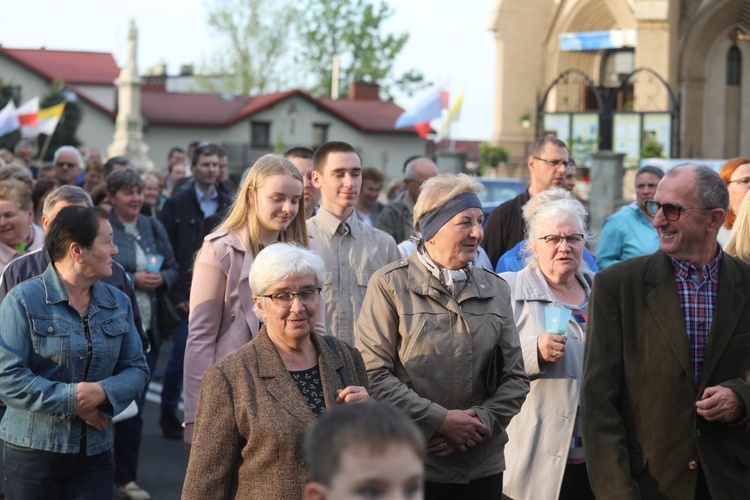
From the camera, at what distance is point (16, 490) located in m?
5.39

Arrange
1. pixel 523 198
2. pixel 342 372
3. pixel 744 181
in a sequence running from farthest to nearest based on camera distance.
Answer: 1. pixel 523 198
2. pixel 744 181
3. pixel 342 372

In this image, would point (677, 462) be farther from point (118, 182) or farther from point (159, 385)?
point (159, 385)

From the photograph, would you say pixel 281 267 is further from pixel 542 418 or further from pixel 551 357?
pixel 542 418

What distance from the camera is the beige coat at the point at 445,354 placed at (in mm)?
5293

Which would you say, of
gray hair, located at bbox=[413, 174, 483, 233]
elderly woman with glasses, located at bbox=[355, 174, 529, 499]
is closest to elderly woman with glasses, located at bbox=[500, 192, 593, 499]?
elderly woman with glasses, located at bbox=[355, 174, 529, 499]

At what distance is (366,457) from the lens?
2719mm

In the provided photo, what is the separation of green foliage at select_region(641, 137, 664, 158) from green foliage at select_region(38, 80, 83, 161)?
3158cm

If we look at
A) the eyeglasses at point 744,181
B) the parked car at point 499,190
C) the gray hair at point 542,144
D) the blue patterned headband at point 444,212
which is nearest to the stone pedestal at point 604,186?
the parked car at point 499,190

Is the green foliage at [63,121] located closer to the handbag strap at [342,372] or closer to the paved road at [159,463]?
the paved road at [159,463]

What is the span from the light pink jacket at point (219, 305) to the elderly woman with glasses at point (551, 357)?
1.15m

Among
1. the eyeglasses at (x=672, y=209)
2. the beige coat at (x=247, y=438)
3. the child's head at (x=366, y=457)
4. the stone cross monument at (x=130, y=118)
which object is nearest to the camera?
the child's head at (x=366, y=457)

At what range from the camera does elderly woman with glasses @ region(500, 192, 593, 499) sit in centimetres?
589

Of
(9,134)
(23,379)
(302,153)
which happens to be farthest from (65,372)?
(9,134)

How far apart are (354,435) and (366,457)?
0.07m
